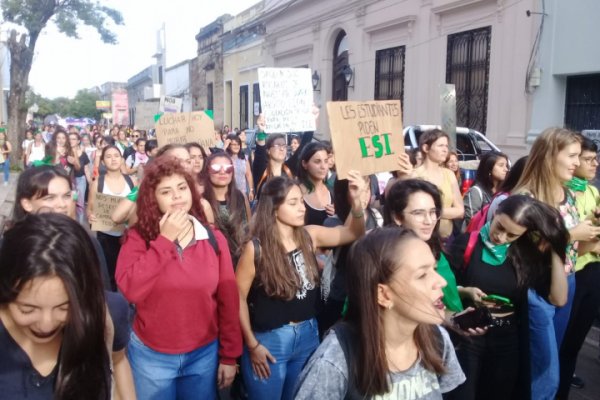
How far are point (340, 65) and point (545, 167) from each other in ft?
57.5

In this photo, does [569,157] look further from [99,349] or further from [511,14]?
[511,14]

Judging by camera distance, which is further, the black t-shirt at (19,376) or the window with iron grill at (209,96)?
the window with iron grill at (209,96)

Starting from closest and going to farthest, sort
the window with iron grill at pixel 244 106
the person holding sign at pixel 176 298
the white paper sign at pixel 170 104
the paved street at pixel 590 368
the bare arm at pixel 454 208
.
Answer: the person holding sign at pixel 176 298, the paved street at pixel 590 368, the bare arm at pixel 454 208, the white paper sign at pixel 170 104, the window with iron grill at pixel 244 106

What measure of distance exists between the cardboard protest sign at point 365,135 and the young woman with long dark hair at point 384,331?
1530 mm

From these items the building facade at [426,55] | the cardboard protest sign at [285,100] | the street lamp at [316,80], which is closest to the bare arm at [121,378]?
the cardboard protest sign at [285,100]

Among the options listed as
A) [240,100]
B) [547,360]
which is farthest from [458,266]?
[240,100]

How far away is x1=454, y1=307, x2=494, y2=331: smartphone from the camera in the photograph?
260cm

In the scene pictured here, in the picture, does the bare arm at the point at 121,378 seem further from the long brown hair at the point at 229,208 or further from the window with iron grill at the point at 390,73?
the window with iron grill at the point at 390,73

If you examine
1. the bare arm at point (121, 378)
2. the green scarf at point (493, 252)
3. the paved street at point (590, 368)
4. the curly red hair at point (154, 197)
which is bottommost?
the paved street at point (590, 368)

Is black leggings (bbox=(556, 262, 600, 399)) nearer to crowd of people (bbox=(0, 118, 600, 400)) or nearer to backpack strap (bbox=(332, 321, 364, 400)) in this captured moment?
crowd of people (bbox=(0, 118, 600, 400))

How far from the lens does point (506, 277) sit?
9.36ft

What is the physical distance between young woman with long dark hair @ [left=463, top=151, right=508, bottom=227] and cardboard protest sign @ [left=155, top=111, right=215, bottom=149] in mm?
2947

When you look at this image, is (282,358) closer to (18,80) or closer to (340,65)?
(340,65)

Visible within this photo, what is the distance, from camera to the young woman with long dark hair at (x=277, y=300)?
9.09 feet
